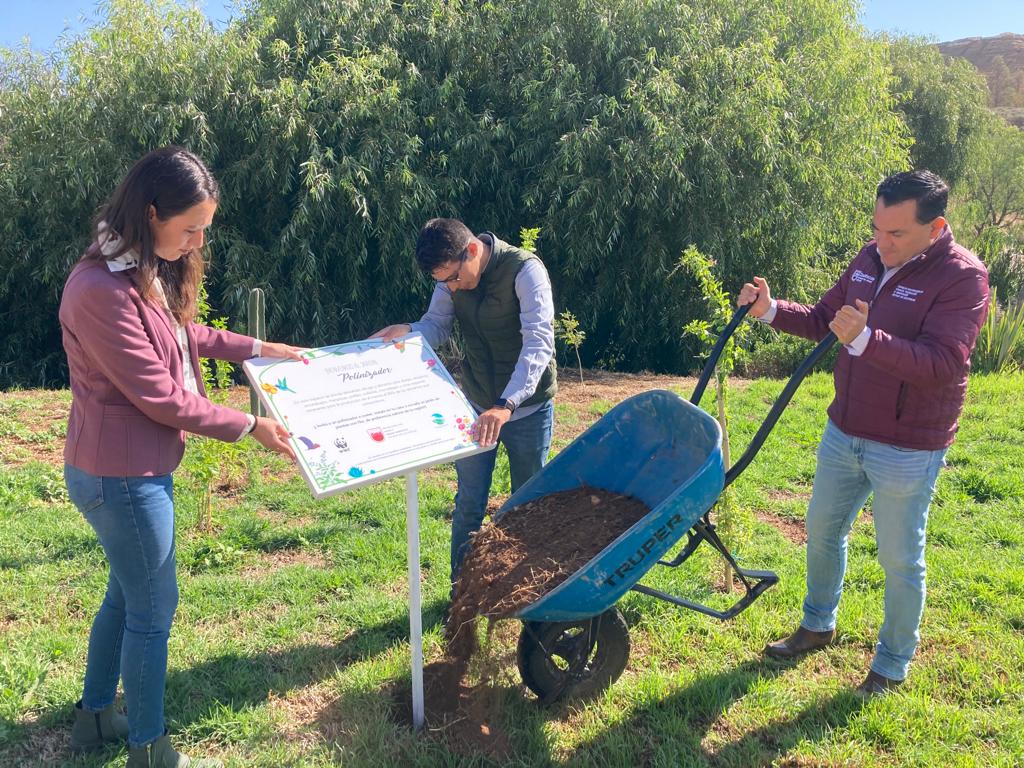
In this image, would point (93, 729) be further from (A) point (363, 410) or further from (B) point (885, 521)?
(B) point (885, 521)

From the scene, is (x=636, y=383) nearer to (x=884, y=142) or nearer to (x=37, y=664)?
(x=884, y=142)

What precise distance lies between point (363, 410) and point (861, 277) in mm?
1954

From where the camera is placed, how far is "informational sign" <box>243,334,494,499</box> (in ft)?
A: 7.72

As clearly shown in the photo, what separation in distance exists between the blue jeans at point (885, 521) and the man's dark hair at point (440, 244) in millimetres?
1662

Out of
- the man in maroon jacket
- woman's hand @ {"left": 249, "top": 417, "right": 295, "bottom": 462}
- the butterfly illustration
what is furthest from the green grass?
the butterfly illustration

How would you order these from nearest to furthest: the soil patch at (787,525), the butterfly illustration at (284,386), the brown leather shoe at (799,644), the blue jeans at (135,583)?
the blue jeans at (135,583)
the butterfly illustration at (284,386)
the brown leather shoe at (799,644)
the soil patch at (787,525)

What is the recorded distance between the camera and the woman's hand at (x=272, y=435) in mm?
2277

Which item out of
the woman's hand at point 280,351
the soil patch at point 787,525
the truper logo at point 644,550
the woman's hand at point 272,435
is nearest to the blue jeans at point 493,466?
the truper logo at point 644,550

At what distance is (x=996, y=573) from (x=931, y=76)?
22524 mm

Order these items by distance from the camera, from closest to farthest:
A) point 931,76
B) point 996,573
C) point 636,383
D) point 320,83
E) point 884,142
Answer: point 996,573
point 320,83
point 636,383
point 884,142
point 931,76

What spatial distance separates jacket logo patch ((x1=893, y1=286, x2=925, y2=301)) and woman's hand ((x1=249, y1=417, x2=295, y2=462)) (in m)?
2.15

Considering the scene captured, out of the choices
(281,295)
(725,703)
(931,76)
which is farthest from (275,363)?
(931,76)

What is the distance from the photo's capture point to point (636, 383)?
30.9 ft

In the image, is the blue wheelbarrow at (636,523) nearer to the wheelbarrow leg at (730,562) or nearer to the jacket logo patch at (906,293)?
the wheelbarrow leg at (730,562)
